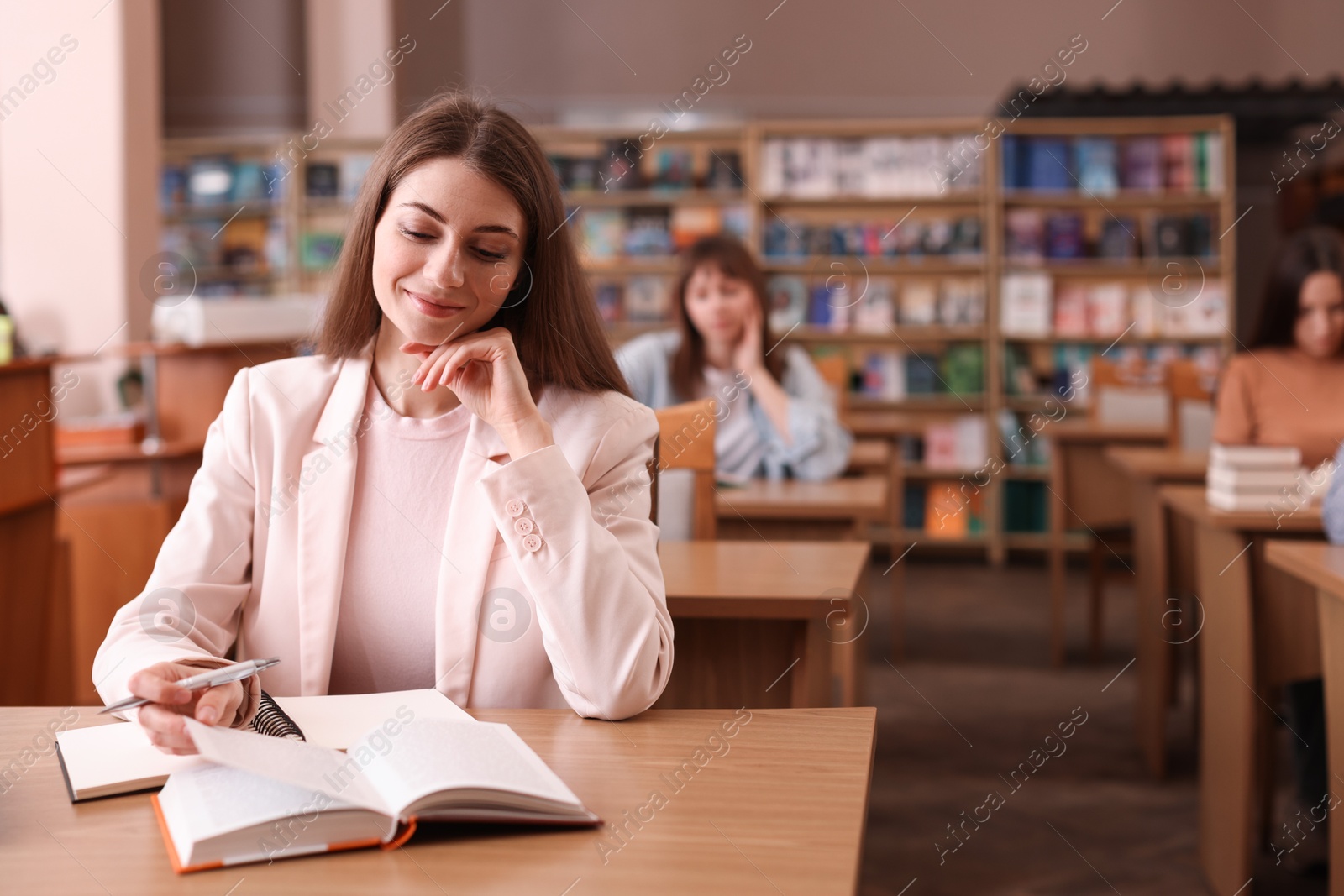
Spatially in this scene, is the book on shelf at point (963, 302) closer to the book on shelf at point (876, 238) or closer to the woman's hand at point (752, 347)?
the book on shelf at point (876, 238)

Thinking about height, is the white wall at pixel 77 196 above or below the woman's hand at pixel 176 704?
above

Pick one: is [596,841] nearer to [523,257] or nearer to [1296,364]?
[523,257]

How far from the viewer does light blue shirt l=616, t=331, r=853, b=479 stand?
11.8ft

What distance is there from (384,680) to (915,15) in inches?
288

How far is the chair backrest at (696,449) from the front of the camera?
2.22 m

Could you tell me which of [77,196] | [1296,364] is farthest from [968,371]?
[77,196]

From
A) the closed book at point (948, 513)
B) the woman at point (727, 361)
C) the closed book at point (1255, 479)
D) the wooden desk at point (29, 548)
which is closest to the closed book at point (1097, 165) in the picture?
the closed book at point (948, 513)

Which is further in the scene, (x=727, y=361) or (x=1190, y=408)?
(x=1190, y=408)

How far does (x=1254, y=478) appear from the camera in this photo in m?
2.64

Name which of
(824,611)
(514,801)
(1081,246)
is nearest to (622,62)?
(1081,246)

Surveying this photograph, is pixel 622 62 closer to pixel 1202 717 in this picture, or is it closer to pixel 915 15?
pixel 915 15

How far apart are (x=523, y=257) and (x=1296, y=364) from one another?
9.62 feet

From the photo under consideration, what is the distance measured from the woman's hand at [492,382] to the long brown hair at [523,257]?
0.39ft

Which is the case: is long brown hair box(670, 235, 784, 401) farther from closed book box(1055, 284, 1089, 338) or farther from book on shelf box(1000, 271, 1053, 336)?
closed book box(1055, 284, 1089, 338)
